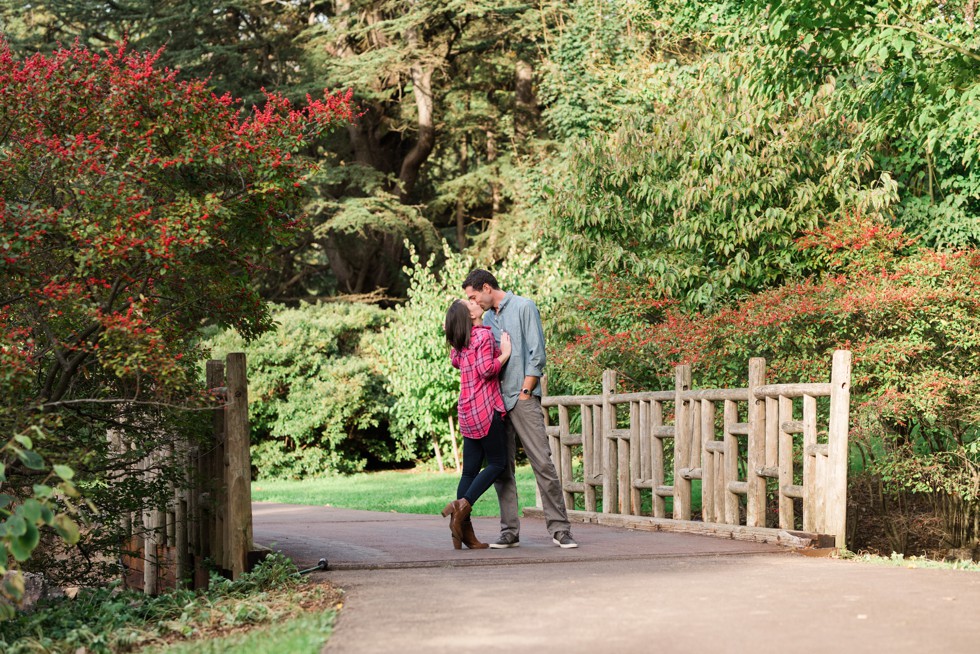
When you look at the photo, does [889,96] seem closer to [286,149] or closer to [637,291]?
[637,291]

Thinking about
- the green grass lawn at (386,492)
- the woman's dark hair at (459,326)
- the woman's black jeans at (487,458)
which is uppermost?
the woman's dark hair at (459,326)

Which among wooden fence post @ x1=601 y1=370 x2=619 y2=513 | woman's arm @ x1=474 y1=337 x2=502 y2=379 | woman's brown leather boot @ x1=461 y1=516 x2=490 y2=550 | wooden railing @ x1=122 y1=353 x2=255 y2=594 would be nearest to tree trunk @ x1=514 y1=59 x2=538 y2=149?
wooden fence post @ x1=601 y1=370 x2=619 y2=513

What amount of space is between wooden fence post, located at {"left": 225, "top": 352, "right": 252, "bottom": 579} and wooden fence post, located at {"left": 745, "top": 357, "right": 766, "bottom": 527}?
4.18m

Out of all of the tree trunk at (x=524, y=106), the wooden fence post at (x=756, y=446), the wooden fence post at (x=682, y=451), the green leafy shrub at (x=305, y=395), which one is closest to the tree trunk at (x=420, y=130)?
the tree trunk at (x=524, y=106)

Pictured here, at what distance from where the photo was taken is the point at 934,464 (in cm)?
1155

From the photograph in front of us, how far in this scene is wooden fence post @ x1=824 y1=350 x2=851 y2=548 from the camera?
8648 millimetres

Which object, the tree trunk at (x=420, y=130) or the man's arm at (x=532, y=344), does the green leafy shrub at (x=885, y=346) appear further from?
the tree trunk at (x=420, y=130)

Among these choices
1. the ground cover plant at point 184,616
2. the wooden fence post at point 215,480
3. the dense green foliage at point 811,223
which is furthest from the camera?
the dense green foliage at point 811,223

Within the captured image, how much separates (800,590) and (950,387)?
5517 millimetres

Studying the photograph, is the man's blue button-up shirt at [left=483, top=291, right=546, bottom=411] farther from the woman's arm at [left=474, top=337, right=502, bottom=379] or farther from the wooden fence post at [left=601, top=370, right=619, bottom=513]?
the wooden fence post at [left=601, top=370, right=619, bottom=513]

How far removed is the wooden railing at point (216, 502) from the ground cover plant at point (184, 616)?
16.7 inches

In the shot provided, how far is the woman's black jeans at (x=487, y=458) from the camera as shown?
328 inches

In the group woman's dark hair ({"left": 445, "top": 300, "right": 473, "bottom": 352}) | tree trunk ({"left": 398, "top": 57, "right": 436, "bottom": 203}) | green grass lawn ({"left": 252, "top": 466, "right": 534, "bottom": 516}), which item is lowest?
green grass lawn ({"left": 252, "top": 466, "right": 534, "bottom": 516})

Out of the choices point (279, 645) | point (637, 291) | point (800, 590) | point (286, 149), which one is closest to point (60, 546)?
point (286, 149)
